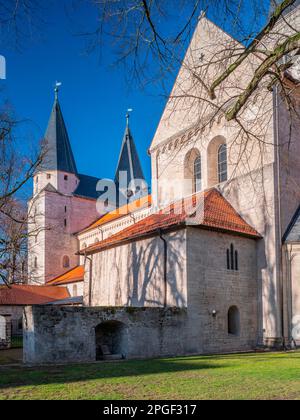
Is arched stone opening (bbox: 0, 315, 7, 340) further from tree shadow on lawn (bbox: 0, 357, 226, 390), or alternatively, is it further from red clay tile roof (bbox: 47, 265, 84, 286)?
red clay tile roof (bbox: 47, 265, 84, 286)

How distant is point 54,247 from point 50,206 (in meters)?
4.38

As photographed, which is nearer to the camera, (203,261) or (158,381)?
(158,381)

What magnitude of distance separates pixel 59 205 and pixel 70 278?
34.2 feet

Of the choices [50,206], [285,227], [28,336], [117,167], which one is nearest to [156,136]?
[285,227]

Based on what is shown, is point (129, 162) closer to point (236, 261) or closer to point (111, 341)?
point (236, 261)

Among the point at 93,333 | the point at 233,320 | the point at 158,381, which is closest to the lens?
the point at 158,381

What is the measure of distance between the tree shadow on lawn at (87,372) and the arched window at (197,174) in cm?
1287

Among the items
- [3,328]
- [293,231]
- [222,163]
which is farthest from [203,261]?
[3,328]

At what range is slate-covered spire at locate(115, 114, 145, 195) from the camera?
58000 millimetres

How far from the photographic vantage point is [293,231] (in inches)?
803

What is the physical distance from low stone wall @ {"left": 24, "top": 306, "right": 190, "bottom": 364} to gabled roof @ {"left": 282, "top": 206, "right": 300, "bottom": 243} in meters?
6.31

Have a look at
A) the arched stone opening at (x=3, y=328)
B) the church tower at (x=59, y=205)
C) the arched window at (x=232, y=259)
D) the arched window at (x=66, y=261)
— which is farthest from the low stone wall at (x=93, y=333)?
the arched window at (x=66, y=261)

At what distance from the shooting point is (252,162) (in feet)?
69.7

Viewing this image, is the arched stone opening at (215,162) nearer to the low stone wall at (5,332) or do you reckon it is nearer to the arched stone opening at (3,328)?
the low stone wall at (5,332)
